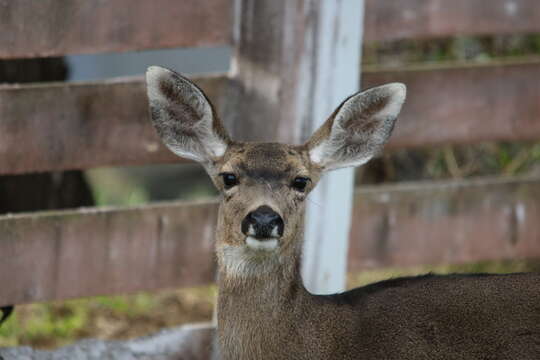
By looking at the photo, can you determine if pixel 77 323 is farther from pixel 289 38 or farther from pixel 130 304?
pixel 289 38

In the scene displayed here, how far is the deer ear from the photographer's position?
4.43m

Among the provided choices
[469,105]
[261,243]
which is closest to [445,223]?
[469,105]

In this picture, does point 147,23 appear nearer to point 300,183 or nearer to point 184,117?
point 184,117

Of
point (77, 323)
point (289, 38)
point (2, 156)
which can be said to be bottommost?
point (77, 323)

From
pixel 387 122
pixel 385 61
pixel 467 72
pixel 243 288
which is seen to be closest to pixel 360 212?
pixel 467 72

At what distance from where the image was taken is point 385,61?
26.3 feet

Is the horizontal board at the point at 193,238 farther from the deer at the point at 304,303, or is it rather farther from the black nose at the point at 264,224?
the black nose at the point at 264,224

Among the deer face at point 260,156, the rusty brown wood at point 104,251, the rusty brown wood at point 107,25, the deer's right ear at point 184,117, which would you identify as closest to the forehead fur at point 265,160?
the deer face at point 260,156

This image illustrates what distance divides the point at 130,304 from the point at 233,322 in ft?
8.96

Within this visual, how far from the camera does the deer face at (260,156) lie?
4.10 m

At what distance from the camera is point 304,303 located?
4.29m

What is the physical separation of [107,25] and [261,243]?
158cm

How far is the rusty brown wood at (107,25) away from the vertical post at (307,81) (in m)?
0.18

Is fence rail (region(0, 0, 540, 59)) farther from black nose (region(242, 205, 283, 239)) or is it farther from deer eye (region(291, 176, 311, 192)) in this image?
black nose (region(242, 205, 283, 239))
